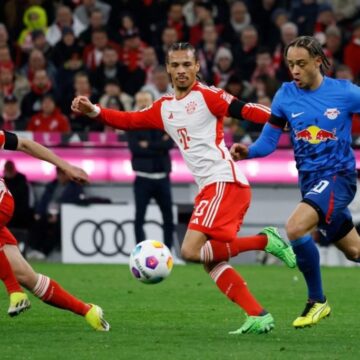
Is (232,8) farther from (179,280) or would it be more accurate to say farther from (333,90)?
(333,90)

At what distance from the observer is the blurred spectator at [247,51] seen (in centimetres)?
1942

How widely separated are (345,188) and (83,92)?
1007cm

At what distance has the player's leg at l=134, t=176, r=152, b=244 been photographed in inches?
651

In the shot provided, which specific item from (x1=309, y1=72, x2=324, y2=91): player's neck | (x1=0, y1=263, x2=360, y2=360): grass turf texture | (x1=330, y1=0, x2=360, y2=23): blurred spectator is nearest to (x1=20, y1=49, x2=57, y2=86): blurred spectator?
(x1=330, y1=0, x2=360, y2=23): blurred spectator

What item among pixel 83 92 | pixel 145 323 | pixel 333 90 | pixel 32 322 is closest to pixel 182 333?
pixel 145 323

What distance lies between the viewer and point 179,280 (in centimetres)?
1459

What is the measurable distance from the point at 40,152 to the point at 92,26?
12473mm

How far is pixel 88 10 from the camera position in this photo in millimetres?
21688

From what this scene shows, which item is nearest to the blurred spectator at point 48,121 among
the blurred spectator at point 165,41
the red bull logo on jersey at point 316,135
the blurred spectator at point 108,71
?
the blurred spectator at point 108,71

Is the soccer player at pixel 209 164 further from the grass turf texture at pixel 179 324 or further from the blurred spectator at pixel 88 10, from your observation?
the blurred spectator at pixel 88 10

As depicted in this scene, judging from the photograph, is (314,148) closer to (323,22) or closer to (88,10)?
(323,22)

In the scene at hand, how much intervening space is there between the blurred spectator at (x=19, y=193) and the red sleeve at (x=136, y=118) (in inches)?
308

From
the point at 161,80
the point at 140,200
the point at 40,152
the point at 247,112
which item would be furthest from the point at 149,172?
the point at 40,152

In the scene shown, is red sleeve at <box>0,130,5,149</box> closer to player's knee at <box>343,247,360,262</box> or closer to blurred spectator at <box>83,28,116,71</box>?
player's knee at <box>343,247,360,262</box>
